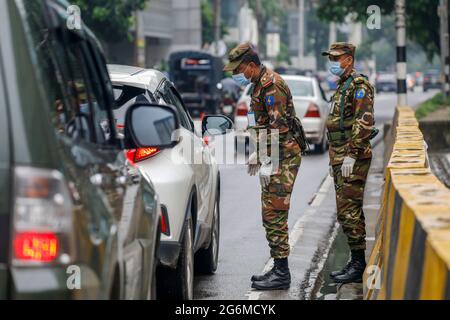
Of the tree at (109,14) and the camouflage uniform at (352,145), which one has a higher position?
the camouflage uniform at (352,145)

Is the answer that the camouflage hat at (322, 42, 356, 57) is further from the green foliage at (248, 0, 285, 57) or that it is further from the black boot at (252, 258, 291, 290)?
the green foliage at (248, 0, 285, 57)

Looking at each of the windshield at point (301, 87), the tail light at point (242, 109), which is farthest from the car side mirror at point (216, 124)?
the windshield at point (301, 87)

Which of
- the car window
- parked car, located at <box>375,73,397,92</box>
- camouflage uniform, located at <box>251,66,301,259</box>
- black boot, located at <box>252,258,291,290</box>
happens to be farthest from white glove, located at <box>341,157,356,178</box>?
parked car, located at <box>375,73,397,92</box>

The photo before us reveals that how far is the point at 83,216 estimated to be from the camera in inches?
145

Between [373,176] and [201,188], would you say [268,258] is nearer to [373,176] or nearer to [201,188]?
[201,188]

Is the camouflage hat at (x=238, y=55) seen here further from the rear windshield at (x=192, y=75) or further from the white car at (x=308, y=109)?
the rear windshield at (x=192, y=75)

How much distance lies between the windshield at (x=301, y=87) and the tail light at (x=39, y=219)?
20277 mm

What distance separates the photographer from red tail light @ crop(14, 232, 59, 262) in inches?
134

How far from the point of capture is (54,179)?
3.45 m

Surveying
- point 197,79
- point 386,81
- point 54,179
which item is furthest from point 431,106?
point 386,81

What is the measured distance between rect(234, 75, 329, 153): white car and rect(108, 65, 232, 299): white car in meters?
14.3

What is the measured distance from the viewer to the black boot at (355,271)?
345 inches

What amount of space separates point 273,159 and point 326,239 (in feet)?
11.3
